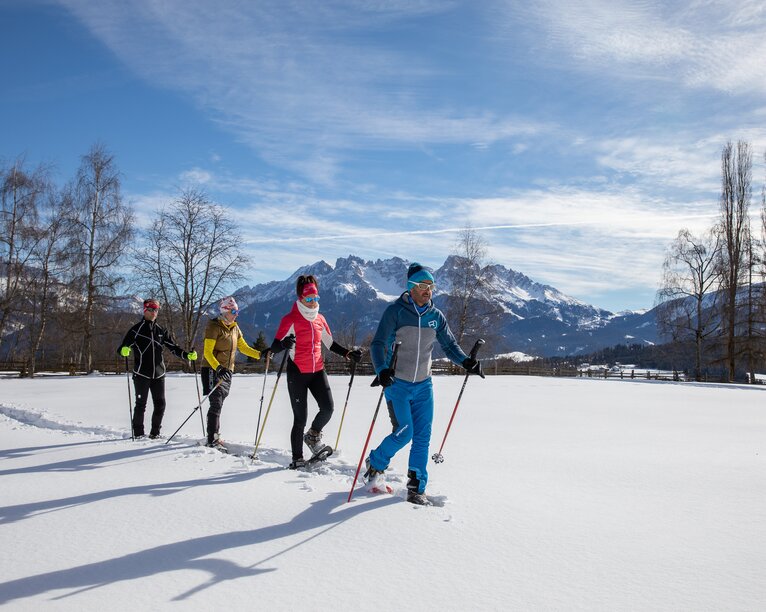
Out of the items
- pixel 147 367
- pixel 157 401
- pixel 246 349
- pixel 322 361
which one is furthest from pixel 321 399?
pixel 147 367

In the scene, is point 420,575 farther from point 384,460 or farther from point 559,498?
point 559,498

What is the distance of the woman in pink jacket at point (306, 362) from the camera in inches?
224

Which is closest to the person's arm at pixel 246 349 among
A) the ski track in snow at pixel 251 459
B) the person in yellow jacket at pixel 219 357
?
the person in yellow jacket at pixel 219 357

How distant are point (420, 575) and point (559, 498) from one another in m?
2.20

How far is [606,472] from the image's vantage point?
5.70m

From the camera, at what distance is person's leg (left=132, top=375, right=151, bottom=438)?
735cm

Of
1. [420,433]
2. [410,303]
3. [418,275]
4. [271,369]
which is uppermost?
[418,275]

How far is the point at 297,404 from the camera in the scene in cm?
566

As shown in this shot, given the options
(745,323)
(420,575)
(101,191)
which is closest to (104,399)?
(420,575)

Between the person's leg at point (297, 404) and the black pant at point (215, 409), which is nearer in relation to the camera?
the person's leg at point (297, 404)

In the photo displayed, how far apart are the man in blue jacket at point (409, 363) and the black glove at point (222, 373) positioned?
2876 mm

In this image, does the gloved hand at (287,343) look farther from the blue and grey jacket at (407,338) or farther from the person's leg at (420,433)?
the person's leg at (420,433)

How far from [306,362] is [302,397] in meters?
0.38

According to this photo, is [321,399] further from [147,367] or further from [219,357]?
[147,367]
